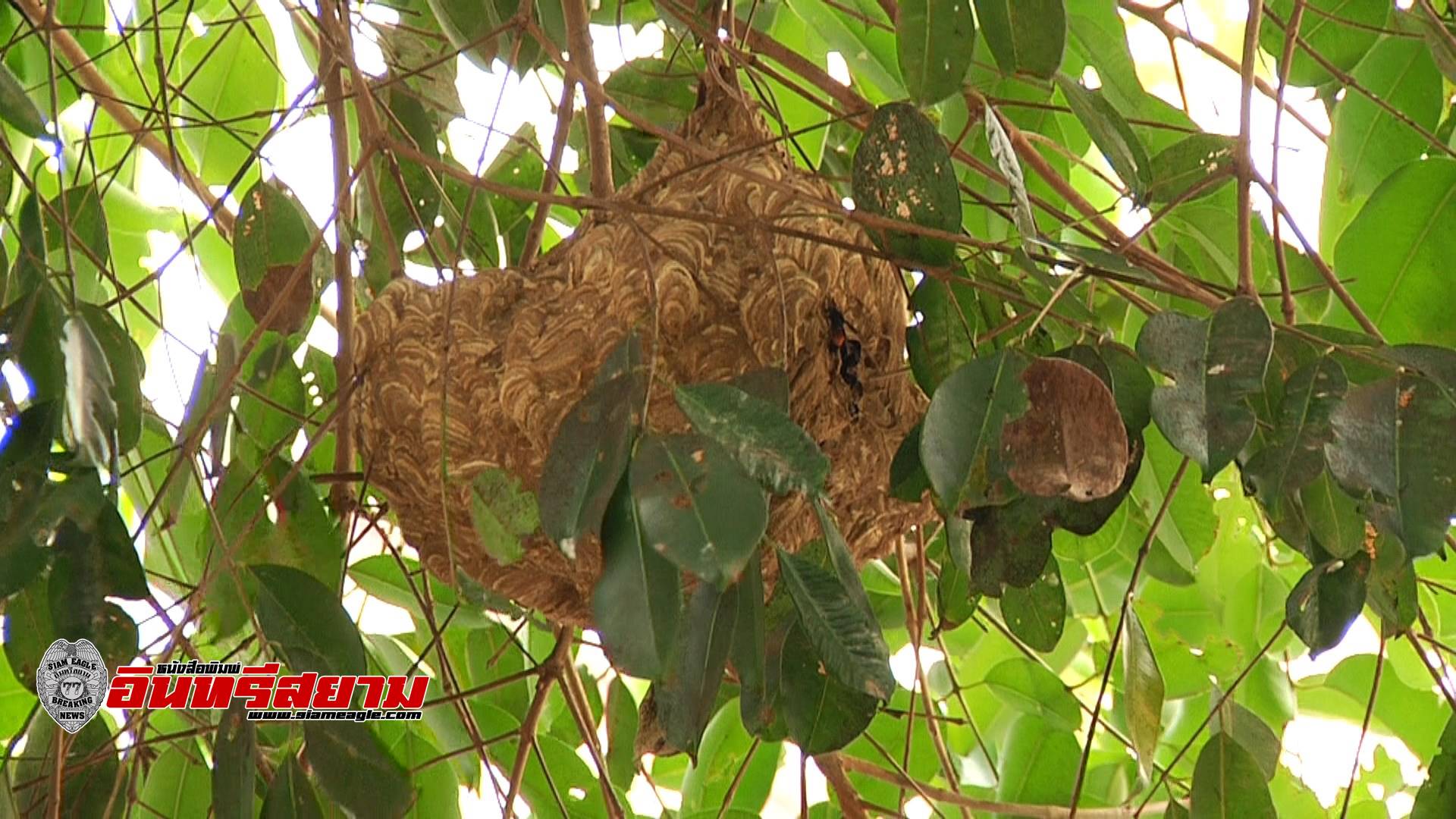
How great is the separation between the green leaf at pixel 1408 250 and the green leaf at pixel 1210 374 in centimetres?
52

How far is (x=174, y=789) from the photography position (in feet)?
4.63

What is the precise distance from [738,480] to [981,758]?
125 centimetres

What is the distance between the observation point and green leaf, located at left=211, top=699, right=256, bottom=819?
95 cm

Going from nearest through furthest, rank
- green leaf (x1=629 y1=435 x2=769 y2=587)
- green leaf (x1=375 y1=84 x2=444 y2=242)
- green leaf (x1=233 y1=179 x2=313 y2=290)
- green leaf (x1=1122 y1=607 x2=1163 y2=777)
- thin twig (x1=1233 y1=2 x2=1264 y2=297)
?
1. green leaf (x1=629 y1=435 x2=769 y2=587)
2. thin twig (x1=1233 y1=2 x2=1264 y2=297)
3. green leaf (x1=1122 y1=607 x2=1163 y2=777)
4. green leaf (x1=233 y1=179 x2=313 y2=290)
5. green leaf (x1=375 y1=84 x2=444 y2=242)

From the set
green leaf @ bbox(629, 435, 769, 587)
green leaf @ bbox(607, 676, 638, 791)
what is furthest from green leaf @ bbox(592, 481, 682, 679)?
green leaf @ bbox(607, 676, 638, 791)

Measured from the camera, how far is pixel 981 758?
1941 millimetres

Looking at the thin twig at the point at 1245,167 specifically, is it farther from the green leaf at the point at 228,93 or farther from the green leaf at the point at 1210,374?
the green leaf at the point at 228,93

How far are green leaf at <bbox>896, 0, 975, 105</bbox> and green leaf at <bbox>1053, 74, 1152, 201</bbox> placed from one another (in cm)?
9

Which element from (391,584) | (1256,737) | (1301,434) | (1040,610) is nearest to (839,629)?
(1301,434)

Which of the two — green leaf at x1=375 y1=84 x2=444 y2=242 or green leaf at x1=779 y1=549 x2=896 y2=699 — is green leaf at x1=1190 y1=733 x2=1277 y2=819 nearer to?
green leaf at x1=779 y1=549 x2=896 y2=699

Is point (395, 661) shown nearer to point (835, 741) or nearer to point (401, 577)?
point (401, 577)

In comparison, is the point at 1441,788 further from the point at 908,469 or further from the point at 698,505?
the point at 698,505

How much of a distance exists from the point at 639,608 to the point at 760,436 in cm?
12

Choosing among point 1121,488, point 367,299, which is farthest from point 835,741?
point 367,299
